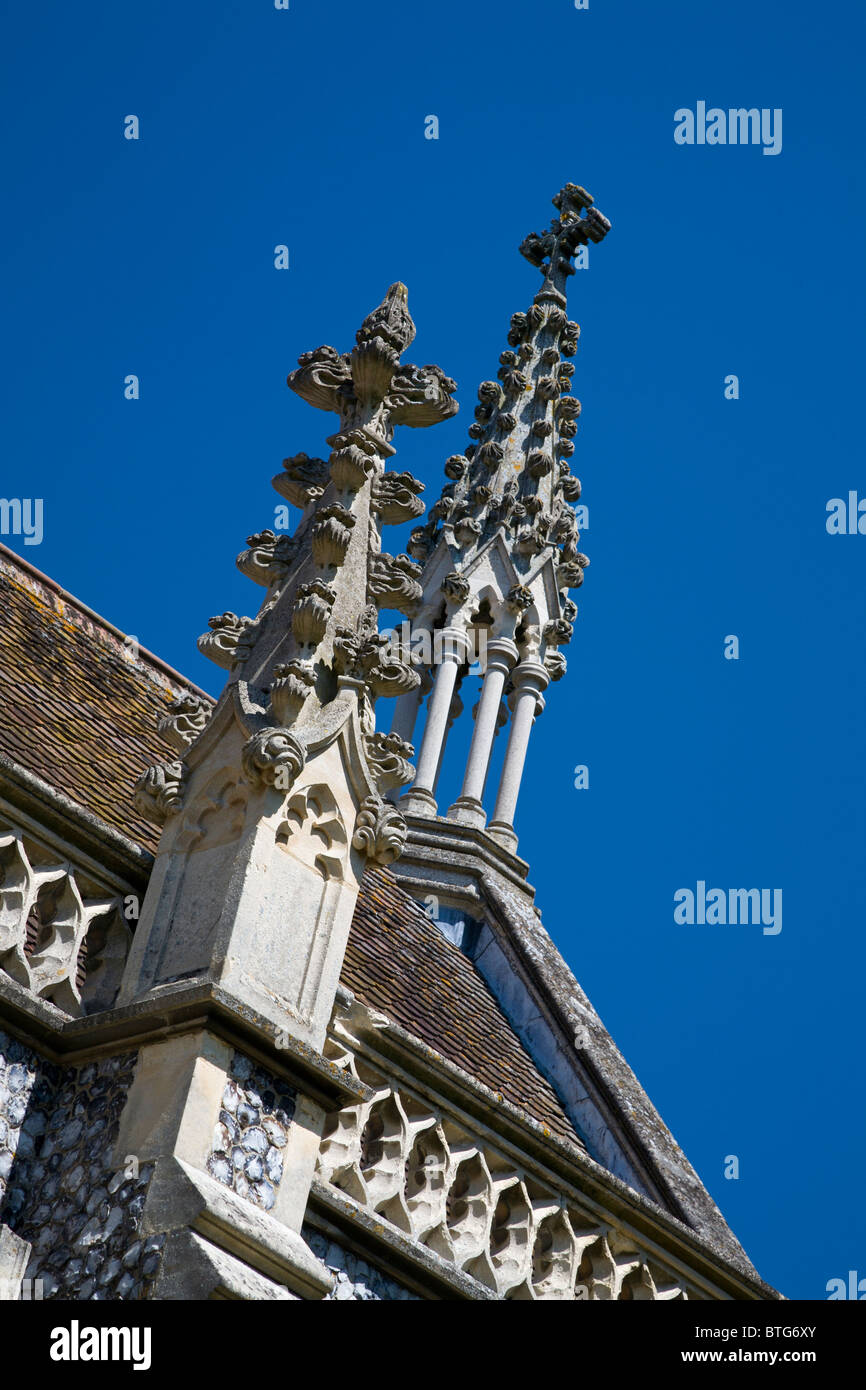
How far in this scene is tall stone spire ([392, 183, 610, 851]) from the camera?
1998cm

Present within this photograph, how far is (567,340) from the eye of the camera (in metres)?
22.5

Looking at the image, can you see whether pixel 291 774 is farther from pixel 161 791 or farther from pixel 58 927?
pixel 58 927

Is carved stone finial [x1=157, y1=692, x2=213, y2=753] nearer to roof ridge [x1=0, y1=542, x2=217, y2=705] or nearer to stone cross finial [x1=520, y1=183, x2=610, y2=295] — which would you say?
roof ridge [x1=0, y1=542, x2=217, y2=705]

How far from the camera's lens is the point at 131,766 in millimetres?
13211

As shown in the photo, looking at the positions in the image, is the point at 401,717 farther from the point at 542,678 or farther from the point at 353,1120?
the point at 353,1120

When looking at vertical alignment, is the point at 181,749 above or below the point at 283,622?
below

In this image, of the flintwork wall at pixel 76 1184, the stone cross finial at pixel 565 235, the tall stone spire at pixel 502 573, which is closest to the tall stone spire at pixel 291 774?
the flintwork wall at pixel 76 1184

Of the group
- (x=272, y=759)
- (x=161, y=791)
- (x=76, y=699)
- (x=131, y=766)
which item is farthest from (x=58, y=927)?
(x=76, y=699)

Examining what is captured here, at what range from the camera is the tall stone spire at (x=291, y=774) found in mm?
9555

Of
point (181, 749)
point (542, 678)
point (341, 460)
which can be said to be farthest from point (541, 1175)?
point (542, 678)

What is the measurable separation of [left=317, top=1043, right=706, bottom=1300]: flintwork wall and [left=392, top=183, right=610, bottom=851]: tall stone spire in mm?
7320

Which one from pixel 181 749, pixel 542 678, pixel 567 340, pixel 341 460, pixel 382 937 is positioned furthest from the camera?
pixel 567 340
